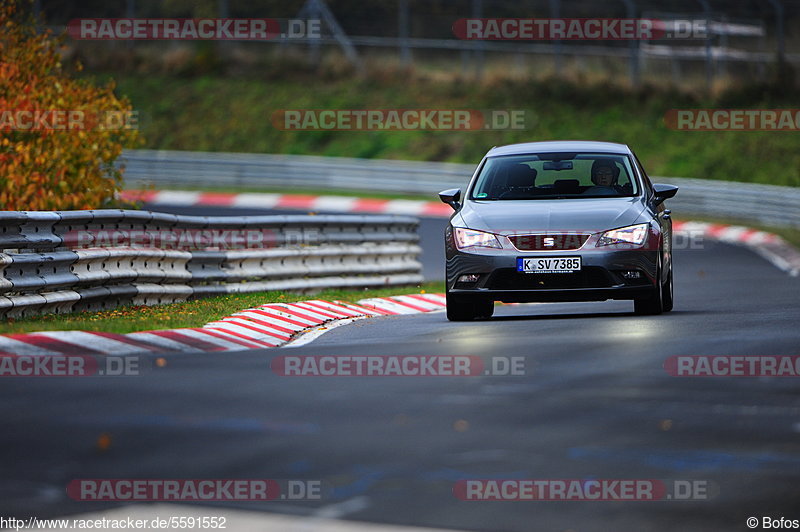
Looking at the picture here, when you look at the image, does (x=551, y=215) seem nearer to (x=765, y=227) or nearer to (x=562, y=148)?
(x=562, y=148)

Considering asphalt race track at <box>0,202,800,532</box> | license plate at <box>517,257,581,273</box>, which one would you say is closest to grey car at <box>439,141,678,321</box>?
license plate at <box>517,257,581,273</box>

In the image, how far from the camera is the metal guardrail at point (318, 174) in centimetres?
3516

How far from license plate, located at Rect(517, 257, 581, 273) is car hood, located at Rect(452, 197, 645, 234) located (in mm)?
258

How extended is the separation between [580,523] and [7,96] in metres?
15.2

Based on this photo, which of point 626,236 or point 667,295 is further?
point 667,295

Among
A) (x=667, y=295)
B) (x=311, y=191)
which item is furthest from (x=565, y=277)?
(x=311, y=191)

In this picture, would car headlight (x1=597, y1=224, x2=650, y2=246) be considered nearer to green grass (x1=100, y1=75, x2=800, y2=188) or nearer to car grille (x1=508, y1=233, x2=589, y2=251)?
car grille (x1=508, y1=233, x2=589, y2=251)

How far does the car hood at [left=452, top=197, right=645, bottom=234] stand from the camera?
44.4ft

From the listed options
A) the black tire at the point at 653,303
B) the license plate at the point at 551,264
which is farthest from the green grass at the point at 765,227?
the license plate at the point at 551,264

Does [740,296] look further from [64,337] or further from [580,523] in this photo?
[580,523]

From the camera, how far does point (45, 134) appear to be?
65.7 ft

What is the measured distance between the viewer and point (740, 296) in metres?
17.9

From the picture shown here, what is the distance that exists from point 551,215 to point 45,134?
8.78 m

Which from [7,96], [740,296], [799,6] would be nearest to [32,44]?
[7,96]
